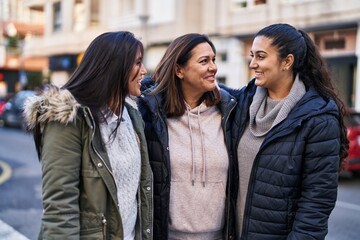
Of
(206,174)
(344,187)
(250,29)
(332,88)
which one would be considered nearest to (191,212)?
(206,174)

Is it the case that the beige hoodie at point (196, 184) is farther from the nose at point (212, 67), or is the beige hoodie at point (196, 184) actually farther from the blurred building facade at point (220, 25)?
the blurred building facade at point (220, 25)

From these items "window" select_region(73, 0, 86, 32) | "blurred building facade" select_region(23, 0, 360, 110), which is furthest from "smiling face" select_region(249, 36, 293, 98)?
"window" select_region(73, 0, 86, 32)

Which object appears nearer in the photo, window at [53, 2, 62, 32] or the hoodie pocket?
the hoodie pocket

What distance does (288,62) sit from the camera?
7.64 ft

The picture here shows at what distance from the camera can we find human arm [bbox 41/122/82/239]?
1.86 m

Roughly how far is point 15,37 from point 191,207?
4162 centimetres

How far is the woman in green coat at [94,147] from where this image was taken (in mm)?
1876

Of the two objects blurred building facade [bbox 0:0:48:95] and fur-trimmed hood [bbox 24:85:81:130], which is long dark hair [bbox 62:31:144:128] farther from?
blurred building facade [bbox 0:0:48:95]

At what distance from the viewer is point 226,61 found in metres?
18.0

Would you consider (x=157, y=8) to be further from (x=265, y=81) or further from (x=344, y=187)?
(x=265, y=81)

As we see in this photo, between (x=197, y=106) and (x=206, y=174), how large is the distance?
0.44m

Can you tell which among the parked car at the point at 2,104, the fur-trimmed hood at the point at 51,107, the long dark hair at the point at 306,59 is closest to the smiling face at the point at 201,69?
the long dark hair at the point at 306,59

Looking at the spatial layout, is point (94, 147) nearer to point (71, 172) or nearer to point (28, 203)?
point (71, 172)

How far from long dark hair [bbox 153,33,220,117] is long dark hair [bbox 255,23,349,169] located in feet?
1.39
